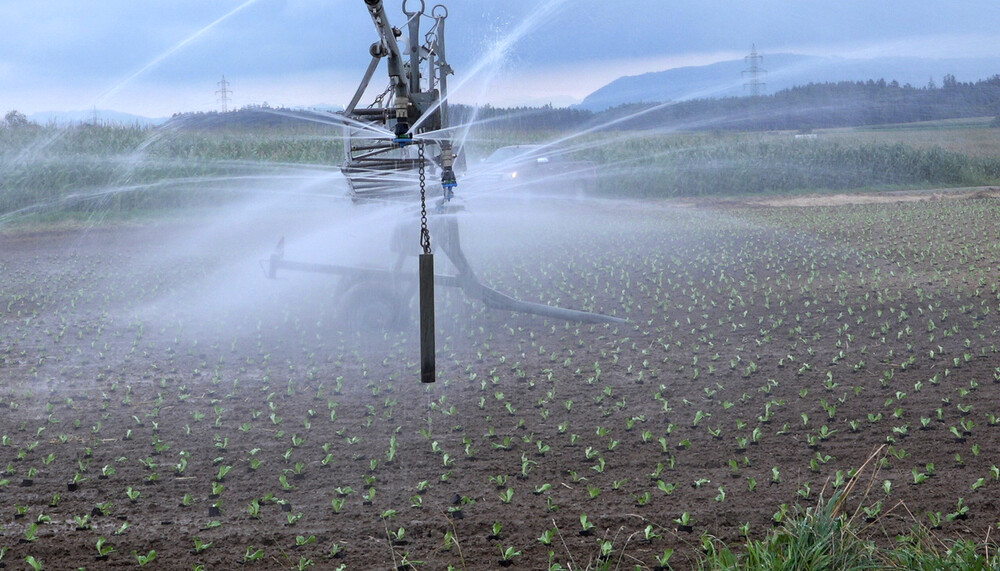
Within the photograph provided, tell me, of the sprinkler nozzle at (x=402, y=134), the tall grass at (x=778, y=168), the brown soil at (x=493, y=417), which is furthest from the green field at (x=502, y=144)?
the sprinkler nozzle at (x=402, y=134)

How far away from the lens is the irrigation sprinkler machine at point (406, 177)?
572cm

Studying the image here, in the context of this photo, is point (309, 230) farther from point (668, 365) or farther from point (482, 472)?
point (482, 472)

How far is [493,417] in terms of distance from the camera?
7008 millimetres

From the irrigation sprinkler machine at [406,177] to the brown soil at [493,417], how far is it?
39 centimetres

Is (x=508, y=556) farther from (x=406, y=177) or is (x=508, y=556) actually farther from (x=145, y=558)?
(x=406, y=177)

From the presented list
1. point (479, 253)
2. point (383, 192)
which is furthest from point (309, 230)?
point (383, 192)

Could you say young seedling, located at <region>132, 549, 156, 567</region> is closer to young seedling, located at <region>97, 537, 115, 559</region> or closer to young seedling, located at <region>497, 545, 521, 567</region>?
young seedling, located at <region>97, 537, 115, 559</region>

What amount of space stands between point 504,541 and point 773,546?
1.44m

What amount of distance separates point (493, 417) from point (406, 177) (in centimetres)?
282

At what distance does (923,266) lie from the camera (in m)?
13.8

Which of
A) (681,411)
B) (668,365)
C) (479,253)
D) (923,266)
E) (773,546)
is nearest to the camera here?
(773,546)

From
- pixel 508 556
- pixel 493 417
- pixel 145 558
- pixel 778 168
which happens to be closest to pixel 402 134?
pixel 493 417

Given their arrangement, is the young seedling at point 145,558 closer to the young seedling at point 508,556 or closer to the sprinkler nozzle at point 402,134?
the young seedling at point 508,556

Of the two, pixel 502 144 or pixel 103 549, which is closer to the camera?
pixel 103 549
